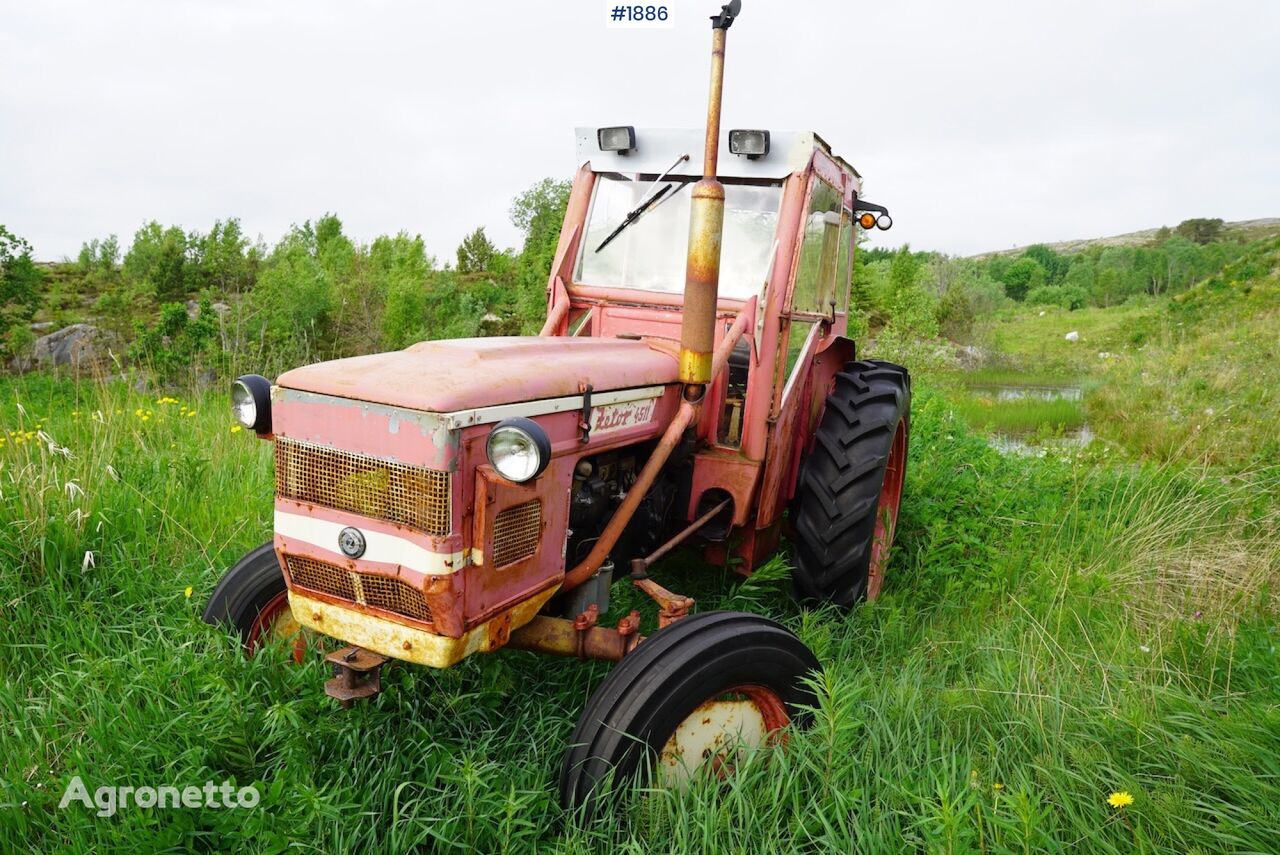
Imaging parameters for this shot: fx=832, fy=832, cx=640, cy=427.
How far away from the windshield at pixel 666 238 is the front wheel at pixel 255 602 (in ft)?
5.72

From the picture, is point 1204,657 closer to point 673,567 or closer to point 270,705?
point 673,567

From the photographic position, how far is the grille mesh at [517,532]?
7.34ft

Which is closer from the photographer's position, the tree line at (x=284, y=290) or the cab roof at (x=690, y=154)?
the cab roof at (x=690, y=154)

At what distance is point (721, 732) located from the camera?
8.08ft

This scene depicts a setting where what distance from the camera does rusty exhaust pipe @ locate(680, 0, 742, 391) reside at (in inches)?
101

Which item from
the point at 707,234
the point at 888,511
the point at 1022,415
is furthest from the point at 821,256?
the point at 1022,415

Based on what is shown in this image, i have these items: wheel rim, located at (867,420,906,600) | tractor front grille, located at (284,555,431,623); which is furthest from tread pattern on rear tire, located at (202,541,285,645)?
wheel rim, located at (867,420,906,600)

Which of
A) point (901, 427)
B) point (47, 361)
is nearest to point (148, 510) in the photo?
point (901, 427)

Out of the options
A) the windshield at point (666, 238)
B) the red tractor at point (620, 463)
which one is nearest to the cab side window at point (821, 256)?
the red tractor at point (620, 463)

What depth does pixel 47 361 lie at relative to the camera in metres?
11.7

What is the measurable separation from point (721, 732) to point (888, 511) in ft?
7.73

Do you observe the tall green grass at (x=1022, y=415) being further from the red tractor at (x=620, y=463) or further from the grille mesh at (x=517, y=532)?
the grille mesh at (x=517, y=532)

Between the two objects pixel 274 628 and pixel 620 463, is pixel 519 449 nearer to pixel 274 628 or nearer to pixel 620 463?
pixel 620 463

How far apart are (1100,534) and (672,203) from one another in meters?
2.98
